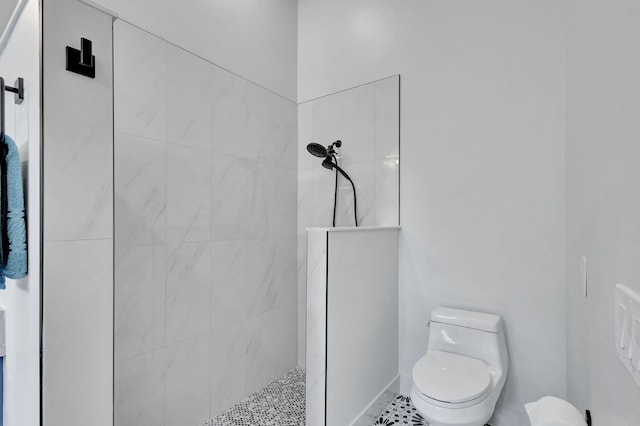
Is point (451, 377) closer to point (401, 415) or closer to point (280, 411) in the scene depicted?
point (401, 415)

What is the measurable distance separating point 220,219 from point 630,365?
192 centimetres

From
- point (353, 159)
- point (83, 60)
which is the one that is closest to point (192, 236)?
point (83, 60)

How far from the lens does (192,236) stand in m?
1.88

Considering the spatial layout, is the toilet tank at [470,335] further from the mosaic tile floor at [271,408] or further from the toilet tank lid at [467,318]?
the mosaic tile floor at [271,408]

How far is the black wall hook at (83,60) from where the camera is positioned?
0.88 metres

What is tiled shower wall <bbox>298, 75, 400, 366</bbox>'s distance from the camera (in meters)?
2.25

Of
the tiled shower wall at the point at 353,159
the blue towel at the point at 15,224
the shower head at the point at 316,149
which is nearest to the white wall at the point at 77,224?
the blue towel at the point at 15,224

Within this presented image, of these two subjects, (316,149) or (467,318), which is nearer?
(467,318)

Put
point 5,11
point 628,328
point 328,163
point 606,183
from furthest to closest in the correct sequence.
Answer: point 328,163, point 5,11, point 606,183, point 628,328

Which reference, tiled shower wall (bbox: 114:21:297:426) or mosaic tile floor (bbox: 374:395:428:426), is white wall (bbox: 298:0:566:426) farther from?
tiled shower wall (bbox: 114:21:297:426)

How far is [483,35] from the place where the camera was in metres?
1.92

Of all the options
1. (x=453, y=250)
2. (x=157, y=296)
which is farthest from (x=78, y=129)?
(x=453, y=250)

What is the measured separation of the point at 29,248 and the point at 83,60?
1.82 feet

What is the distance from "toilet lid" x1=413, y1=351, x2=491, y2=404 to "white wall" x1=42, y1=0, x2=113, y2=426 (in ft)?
4.26
